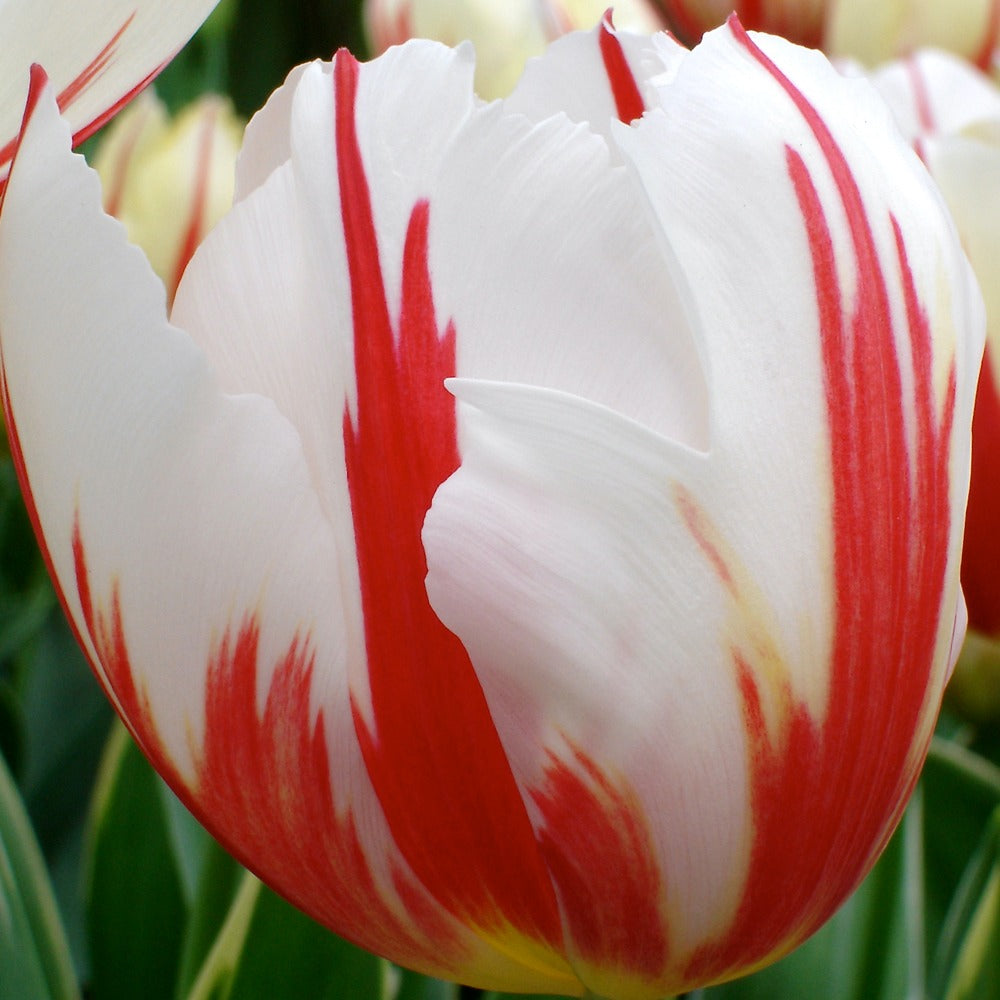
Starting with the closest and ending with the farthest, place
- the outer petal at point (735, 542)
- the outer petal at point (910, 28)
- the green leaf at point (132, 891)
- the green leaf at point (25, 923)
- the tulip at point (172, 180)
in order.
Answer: the outer petal at point (735, 542) → the green leaf at point (25, 923) → the green leaf at point (132, 891) → the tulip at point (172, 180) → the outer petal at point (910, 28)

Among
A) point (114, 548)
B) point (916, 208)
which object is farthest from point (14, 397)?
point (916, 208)

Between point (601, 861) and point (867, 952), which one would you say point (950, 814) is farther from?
point (601, 861)

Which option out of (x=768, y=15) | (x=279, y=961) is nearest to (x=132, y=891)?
(x=279, y=961)

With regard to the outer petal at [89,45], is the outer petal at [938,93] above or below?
below

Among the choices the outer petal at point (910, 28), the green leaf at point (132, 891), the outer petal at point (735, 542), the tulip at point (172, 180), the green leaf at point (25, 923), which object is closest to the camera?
the outer petal at point (735, 542)

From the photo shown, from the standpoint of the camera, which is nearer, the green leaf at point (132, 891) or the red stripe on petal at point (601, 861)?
the red stripe on petal at point (601, 861)

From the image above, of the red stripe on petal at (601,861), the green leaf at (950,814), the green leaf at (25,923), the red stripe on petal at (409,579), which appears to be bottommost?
the green leaf at (950,814)

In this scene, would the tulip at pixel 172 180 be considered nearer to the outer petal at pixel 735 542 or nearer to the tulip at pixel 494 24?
the tulip at pixel 494 24

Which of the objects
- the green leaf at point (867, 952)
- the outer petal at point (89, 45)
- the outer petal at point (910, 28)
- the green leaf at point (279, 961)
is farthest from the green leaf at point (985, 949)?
the outer petal at point (910, 28)
